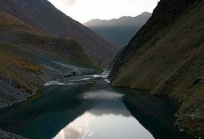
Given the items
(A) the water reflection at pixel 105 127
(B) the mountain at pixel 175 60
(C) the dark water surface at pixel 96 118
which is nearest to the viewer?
(A) the water reflection at pixel 105 127

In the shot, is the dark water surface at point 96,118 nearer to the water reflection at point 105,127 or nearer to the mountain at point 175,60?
the water reflection at point 105,127

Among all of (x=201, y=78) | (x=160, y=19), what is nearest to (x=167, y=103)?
(x=201, y=78)

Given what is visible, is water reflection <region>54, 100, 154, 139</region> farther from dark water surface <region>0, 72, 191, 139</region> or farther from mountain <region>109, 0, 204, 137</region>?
mountain <region>109, 0, 204, 137</region>

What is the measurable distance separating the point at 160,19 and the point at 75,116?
8676 cm

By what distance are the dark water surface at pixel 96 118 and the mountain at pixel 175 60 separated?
356cm

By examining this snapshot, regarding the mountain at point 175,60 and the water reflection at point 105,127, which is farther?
the mountain at point 175,60

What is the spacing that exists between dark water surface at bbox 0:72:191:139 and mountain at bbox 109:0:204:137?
3564 millimetres

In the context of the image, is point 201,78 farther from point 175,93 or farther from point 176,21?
point 176,21

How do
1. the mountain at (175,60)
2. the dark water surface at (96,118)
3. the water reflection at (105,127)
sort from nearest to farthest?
the water reflection at (105,127), the dark water surface at (96,118), the mountain at (175,60)

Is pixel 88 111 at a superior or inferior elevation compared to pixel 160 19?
inferior

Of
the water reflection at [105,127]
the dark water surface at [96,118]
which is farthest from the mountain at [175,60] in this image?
the water reflection at [105,127]

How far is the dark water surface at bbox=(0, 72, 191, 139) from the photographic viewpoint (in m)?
48.7

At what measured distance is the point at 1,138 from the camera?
125ft

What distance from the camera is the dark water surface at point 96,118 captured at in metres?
48.7
